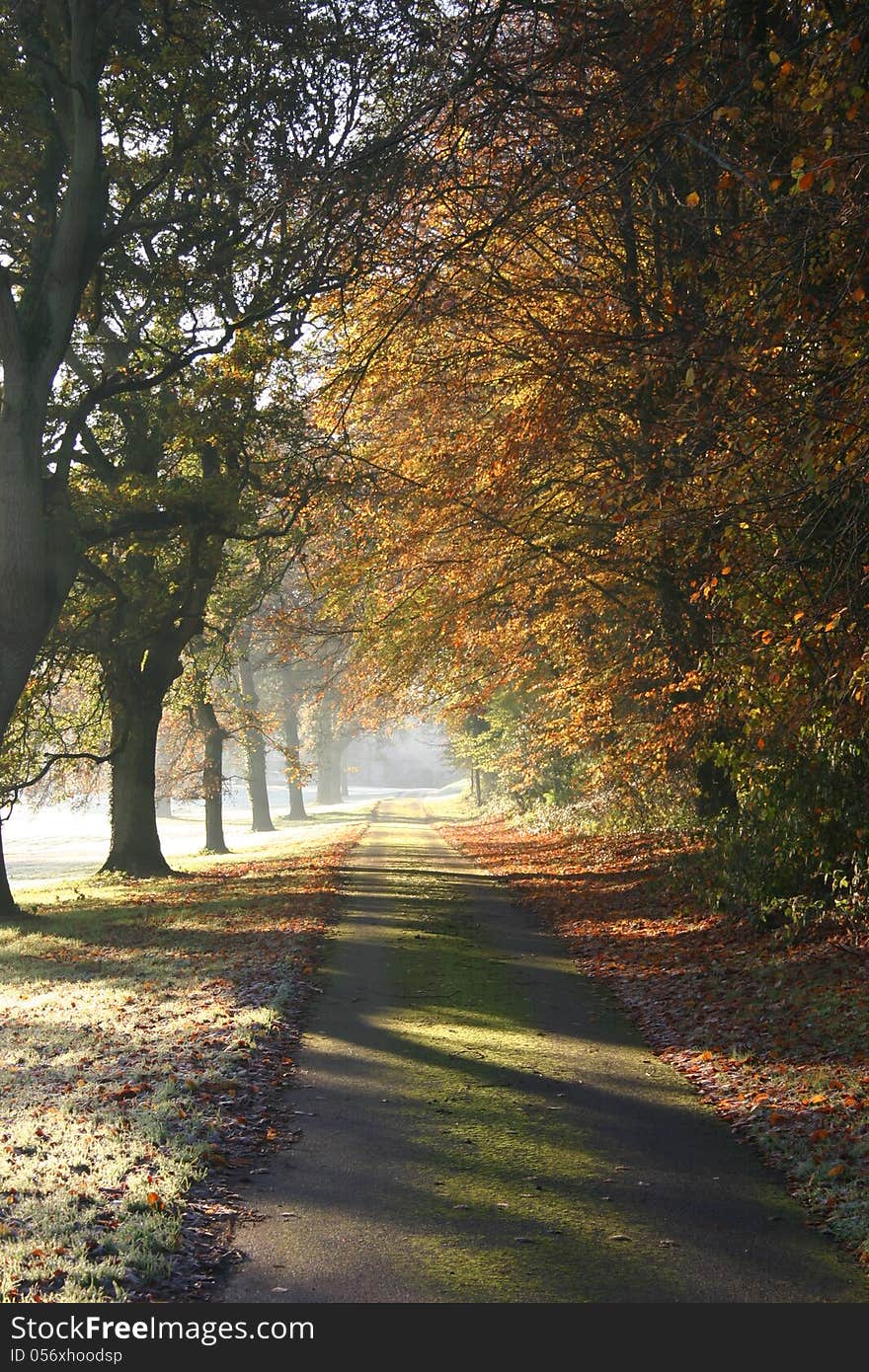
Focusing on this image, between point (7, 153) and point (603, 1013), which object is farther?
point (7, 153)

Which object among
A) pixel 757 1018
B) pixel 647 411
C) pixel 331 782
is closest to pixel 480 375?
pixel 647 411

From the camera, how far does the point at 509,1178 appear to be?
5.77 meters

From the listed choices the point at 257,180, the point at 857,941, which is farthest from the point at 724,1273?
the point at 257,180

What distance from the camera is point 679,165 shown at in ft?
34.6

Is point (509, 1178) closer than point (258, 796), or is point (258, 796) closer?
point (509, 1178)

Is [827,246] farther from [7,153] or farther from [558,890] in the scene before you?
[558,890]

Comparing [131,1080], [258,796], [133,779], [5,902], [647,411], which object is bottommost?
[131,1080]

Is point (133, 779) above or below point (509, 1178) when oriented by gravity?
above

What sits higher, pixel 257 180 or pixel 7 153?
pixel 7 153

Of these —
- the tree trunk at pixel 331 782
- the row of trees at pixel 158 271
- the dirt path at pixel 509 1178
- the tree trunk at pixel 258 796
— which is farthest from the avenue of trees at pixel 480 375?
the tree trunk at pixel 331 782

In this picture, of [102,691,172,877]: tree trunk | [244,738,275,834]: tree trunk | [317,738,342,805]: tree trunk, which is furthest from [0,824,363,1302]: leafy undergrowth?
[317,738,342,805]: tree trunk

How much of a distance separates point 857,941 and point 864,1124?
3891 mm

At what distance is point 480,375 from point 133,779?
37.7 feet

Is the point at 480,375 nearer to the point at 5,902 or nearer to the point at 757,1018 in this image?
the point at 757,1018
